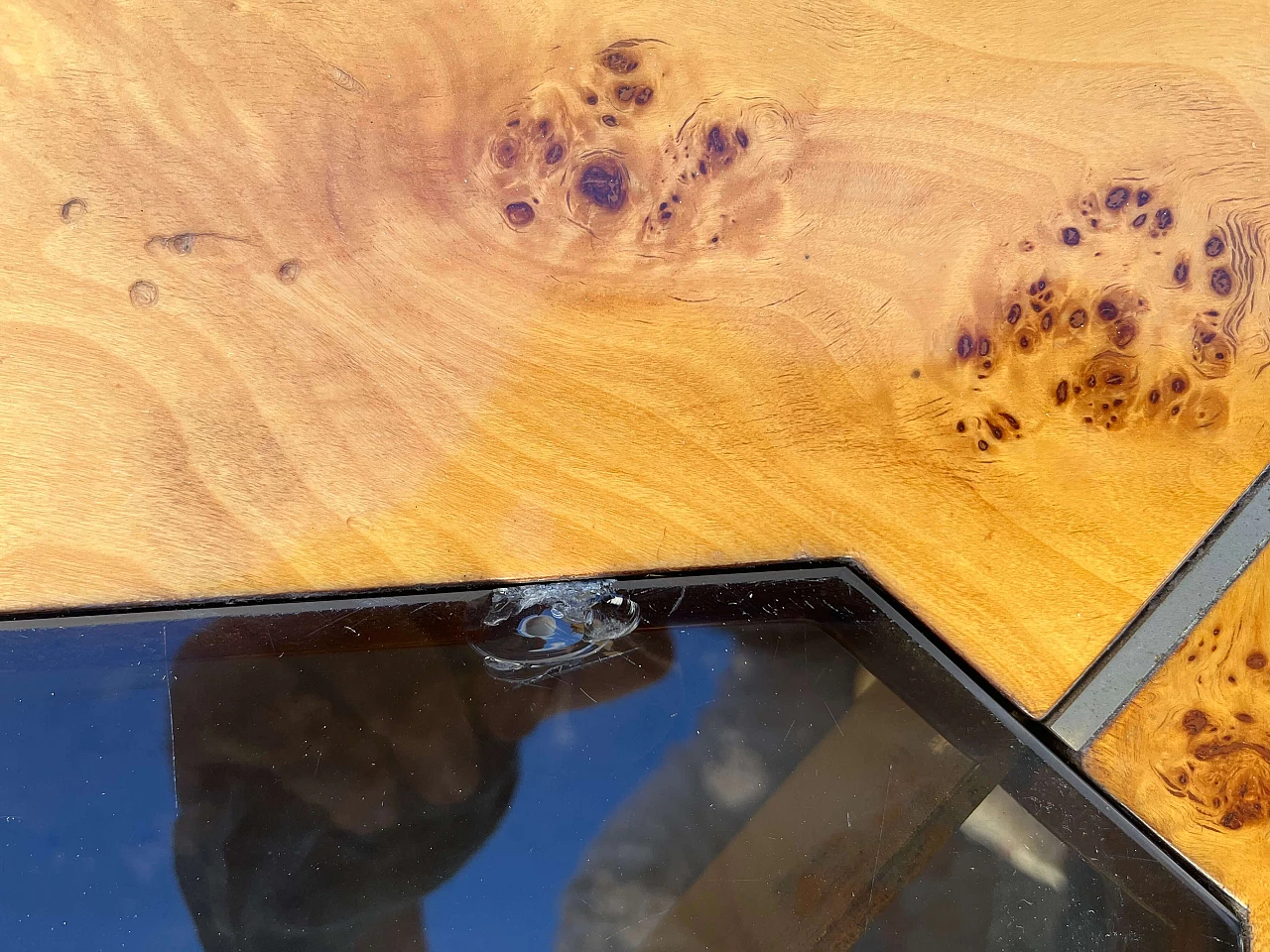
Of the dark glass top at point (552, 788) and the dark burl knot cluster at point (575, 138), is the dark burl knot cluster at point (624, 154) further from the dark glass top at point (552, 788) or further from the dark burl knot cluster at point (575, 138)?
the dark glass top at point (552, 788)

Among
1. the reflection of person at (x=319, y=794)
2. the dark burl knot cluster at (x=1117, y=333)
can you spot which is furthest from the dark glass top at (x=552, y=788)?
the dark burl knot cluster at (x=1117, y=333)

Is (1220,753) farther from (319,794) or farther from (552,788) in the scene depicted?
(319,794)

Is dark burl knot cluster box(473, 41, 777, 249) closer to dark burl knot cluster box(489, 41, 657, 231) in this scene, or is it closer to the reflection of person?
dark burl knot cluster box(489, 41, 657, 231)

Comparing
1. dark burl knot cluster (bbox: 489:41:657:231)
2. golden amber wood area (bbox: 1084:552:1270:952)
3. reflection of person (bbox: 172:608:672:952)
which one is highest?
dark burl knot cluster (bbox: 489:41:657:231)

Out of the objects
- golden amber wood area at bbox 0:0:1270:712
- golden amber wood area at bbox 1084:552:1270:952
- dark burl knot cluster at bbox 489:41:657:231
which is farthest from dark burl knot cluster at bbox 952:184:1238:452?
dark burl knot cluster at bbox 489:41:657:231

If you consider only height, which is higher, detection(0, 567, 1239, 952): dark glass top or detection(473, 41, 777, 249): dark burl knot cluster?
detection(473, 41, 777, 249): dark burl knot cluster
